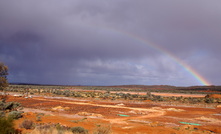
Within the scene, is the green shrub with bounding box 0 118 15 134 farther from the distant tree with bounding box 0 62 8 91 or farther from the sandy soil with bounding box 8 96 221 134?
the distant tree with bounding box 0 62 8 91

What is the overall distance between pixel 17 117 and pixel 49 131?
10306 millimetres

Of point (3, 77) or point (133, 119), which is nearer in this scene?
point (133, 119)

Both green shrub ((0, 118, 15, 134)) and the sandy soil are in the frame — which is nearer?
green shrub ((0, 118, 15, 134))

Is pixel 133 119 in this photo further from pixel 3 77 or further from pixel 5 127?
pixel 3 77

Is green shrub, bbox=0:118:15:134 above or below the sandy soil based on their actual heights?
above

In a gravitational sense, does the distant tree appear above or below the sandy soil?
above

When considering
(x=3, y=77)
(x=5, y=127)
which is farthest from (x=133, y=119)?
(x=3, y=77)

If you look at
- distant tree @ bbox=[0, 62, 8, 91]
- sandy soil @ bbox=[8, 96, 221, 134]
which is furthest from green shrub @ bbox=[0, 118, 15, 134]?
distant tree @ bbox=[0, 62, 8, 91]

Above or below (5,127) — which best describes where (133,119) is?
below

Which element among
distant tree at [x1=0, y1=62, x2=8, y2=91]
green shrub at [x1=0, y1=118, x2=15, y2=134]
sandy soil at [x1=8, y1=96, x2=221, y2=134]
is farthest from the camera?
distant tree at [x1=0, y1=62, x2=8, y2=91]

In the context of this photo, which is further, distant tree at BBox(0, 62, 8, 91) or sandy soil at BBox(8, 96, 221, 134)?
distant tree at BBox(0, 62, 8, 91)

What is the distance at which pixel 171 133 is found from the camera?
13.9 m

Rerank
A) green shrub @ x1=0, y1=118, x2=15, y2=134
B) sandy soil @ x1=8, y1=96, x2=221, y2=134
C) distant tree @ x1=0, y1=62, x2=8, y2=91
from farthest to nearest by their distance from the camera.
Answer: distant tree @ x1=0, y1=62, x2=8, y2=91 < sandy soil @ x1=8, y1=96, x2=221, y2=134 < green shrub @ x1=0, y1=118, x2=15, y2=134

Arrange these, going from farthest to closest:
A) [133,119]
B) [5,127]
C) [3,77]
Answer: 1. [3,77]
2. [133,119]
3. [5,127]
